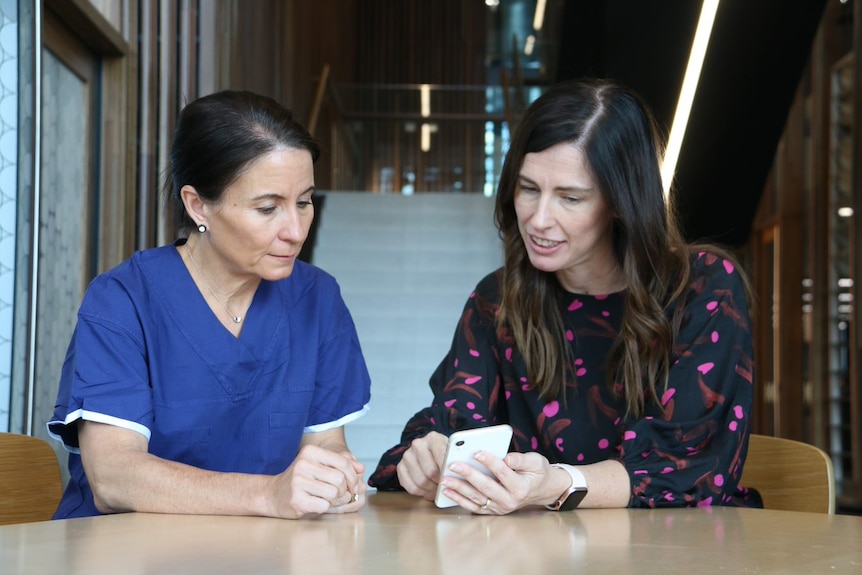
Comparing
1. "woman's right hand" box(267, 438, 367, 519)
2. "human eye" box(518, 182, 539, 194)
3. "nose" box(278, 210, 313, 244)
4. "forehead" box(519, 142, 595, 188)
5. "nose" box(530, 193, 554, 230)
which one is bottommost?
"woman's right hand" box(267, 438, 367, 519)

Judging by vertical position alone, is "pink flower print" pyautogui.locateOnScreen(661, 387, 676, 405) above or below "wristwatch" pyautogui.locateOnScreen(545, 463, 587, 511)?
above

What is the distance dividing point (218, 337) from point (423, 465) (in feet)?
1.43

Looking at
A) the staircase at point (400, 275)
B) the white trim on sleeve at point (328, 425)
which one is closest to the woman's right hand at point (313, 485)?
the white trim on sleeve at point (328, 425)

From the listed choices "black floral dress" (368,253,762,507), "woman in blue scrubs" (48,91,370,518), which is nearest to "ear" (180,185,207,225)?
"woman in blue scrubs" (48,91,370,518)

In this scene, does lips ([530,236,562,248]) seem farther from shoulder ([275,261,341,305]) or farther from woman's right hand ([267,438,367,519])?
woman's right hand ([267,438,367,519])

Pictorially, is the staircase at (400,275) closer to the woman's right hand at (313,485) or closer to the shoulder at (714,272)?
the shoulder at (714,272)

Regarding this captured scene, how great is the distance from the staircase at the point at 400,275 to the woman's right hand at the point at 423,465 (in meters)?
3.67

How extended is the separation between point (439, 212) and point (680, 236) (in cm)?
649

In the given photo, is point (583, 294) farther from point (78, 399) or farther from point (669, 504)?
point (78, 399)

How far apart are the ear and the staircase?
11.9 feet

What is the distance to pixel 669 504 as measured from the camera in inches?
66.7

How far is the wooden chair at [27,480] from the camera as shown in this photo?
5.97 feet

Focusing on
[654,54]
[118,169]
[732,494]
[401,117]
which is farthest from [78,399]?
[401,117]

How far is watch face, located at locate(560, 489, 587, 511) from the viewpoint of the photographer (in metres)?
1.61
